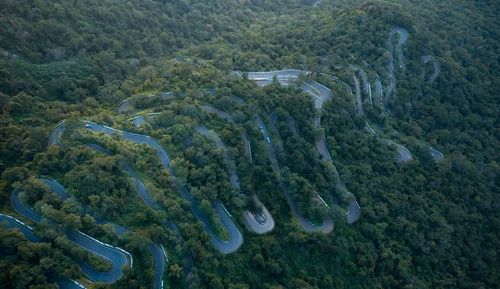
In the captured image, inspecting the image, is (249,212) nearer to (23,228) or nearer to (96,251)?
(96,251)

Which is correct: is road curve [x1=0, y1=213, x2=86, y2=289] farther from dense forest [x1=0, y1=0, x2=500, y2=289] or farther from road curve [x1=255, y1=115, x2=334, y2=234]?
road curve [x1=255, y1=115, x2=334, y2=234]

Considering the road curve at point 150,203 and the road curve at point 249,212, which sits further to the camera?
the road curve at point 249,212

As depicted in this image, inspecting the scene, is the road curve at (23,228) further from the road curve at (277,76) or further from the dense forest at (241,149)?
the road curve at (277,76)

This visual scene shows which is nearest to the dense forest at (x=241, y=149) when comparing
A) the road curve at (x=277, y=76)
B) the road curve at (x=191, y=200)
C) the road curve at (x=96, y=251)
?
the road curve at (x=96, y=251)

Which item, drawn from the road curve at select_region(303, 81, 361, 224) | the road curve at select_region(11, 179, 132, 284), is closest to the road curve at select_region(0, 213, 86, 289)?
the road curve at select_region(11, 179, 132, 284)

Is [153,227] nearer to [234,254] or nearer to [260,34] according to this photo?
[234,254]

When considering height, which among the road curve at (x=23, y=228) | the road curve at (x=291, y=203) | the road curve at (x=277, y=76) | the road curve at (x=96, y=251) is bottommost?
the road curve at (x=291, y=203)

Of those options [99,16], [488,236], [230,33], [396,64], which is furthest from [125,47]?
[488,236]
